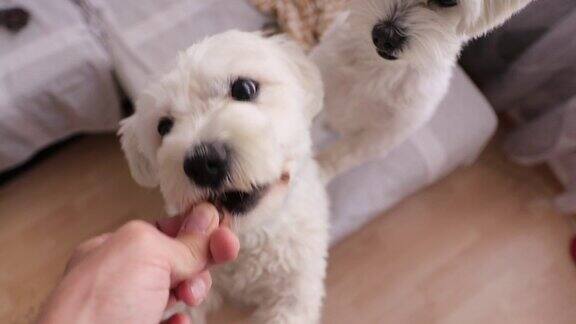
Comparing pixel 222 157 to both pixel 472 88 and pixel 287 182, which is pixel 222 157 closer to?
pixel 287 182

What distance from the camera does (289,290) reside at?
1133mm

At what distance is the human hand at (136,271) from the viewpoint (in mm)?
650

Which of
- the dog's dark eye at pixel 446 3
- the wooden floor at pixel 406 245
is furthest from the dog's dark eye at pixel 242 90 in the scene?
the wooden floor at pixel 406 245

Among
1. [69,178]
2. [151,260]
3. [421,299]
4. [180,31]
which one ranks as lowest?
[421,299]

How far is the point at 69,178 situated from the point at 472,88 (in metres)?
1.28

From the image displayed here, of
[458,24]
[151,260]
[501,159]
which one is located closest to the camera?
[151,260]

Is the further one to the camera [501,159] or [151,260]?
[501,159]

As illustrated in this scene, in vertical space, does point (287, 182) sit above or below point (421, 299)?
above

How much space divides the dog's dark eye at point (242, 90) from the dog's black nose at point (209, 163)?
0.14 m

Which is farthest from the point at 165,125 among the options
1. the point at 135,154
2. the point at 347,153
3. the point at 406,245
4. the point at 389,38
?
the point at 406,245

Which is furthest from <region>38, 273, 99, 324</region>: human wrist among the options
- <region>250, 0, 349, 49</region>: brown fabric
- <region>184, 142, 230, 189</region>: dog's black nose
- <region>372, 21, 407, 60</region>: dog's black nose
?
<region>250, 0, 349, 49</region>: brown fabric

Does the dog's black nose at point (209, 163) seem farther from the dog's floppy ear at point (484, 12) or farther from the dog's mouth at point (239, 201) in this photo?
the dog's floppy ear at point (484, 12)

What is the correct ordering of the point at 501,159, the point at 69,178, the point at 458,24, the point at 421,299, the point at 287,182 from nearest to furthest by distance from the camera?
1. the point at 287,182
2. the point at 458,24
3. the point at 421,299
4. the point at 69,178
5. the point at 501,159

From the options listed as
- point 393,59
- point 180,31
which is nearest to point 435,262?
point 393,59
